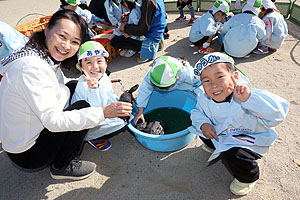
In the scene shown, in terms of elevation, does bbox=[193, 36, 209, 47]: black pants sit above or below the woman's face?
below

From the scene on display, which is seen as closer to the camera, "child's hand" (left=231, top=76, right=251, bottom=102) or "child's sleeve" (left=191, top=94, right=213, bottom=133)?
"child's hand" (left=231, top=76, right=251, bottom=102)

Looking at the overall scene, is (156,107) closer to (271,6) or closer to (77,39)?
(77,39)

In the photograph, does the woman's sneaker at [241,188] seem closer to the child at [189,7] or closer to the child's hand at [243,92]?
the child's hand at [243,92]

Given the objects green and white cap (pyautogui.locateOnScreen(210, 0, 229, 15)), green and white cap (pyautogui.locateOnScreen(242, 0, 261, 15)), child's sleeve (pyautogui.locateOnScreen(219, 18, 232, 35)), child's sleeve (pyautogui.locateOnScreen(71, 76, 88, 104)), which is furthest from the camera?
green and white cap (pyautogui.locateOnScreen(210, 0, 229, 15))

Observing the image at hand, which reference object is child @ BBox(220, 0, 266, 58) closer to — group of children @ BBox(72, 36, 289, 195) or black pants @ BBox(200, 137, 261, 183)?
group of children @ BBox(72, 36, 289, 195)

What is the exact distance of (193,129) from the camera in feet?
6.30

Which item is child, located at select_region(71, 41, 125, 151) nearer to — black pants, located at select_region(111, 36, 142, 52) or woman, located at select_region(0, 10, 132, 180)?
woman, located at select_region(0, 10, 132, 180)

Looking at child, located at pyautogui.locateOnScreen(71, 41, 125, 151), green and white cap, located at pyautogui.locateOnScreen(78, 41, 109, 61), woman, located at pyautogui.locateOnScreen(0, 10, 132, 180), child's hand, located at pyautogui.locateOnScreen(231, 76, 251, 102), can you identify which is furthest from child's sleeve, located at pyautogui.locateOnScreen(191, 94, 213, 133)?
green and white cap, located at pyautogui.locateOnScreen(78, 41, 109, 61)

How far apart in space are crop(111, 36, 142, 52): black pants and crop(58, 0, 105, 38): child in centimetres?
50

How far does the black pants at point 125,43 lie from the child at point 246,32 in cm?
142

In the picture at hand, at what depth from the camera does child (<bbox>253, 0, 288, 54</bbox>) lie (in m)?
3.56

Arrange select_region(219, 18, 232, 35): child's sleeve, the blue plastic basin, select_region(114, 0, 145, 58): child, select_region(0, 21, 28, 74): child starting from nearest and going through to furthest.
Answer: the blue plastic basin → select_region(0, 21, 28, 74): child → select_region(114, 0, 145, 58): child → select_region(219, 18, 232, 35): child's sleeve

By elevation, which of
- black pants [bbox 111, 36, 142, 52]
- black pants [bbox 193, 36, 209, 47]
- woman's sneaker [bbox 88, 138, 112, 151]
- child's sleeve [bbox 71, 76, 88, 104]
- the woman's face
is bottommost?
woman's sneaker [bbox 88, 138, 112, 151]

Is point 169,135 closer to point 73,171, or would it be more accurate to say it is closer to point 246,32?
point 73,171
